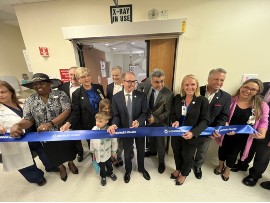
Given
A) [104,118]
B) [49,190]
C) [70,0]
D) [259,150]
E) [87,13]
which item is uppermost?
[70,0]

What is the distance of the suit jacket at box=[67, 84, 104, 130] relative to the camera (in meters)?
1.83

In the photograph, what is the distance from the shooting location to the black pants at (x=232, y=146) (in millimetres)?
1822

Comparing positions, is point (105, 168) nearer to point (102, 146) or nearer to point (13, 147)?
point (102, 146)

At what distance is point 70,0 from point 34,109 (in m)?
1.88

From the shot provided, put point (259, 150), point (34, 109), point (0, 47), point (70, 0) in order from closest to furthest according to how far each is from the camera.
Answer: point (34, 109) < point (259, 150) < point (70, 0) < point (0, 47)

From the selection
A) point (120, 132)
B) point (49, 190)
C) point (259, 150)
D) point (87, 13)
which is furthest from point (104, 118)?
point (259, 150)

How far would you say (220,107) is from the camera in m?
1.65

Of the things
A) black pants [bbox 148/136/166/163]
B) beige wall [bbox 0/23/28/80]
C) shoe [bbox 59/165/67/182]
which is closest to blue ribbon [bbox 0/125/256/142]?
black pants [bbox 148/136/166/163]

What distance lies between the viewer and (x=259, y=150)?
5.94ft

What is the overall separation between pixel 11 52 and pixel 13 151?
→ 3422 mm

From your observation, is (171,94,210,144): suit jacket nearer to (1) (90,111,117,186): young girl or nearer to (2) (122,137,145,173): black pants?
(2) (122,137,145,173): black pants

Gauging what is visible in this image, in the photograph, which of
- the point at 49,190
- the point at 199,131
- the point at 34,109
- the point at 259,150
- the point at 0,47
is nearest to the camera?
the point at 199,131

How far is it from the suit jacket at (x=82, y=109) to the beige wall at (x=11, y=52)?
3.31 m

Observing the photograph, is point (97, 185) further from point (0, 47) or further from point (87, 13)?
point (0, 47)
